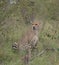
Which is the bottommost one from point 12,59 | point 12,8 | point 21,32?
point 12,59

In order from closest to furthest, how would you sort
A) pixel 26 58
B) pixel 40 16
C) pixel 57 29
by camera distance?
1. pixel 26 58
2. pixel 57 29
3. pixel 40 16

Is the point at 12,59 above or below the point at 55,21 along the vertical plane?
below

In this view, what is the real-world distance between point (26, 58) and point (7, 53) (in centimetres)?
43

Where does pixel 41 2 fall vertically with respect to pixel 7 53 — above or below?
above

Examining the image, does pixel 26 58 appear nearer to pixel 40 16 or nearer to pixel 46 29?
pixel 46 29

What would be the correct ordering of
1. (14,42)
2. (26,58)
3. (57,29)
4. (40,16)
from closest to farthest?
(26,58) → (14,42) → (57,29) → (40,16)

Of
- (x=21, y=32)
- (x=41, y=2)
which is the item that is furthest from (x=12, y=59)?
(x=41, y=2)

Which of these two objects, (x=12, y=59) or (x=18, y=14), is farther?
(x=18, y=14)

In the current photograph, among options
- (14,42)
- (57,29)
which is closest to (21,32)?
(14,42)

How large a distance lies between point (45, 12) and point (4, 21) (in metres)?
1.02

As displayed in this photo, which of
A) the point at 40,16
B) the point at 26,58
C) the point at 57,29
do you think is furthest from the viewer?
the point at 40,16

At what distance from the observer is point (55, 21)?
6711 mm

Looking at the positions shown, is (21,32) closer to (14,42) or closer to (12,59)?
(14,42)

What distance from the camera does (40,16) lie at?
22.4 ft
